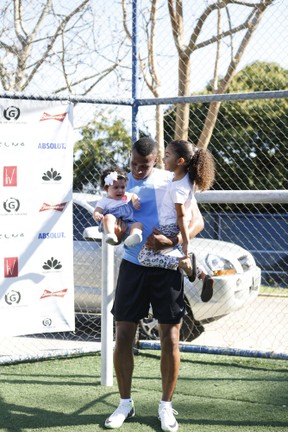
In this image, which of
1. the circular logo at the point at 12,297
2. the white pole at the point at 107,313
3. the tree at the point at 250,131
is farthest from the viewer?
the tree at the point at 250,131

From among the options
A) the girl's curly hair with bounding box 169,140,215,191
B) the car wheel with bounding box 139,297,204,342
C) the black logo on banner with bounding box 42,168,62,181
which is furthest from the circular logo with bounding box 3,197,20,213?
the car wheel with bounding box 139,297,204,342

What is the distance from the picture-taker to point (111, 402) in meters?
5.35

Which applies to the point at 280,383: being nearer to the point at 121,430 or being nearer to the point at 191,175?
the point at 121,430

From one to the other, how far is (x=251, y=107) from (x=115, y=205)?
9.90 m

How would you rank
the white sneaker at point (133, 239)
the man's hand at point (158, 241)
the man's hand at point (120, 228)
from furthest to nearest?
the man's hand at point (120, 228) → the man's hand at point (158, 241) → the white sneaker at point (133, 239)

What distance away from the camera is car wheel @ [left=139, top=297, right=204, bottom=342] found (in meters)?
7.48

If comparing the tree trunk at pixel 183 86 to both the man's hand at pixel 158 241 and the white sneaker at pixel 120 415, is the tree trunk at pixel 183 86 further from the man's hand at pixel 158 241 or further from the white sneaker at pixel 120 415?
the white sneaker at pixel 120 415

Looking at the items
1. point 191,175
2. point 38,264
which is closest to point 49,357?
point 38,264

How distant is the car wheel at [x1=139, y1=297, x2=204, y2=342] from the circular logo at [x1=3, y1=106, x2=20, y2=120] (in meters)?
2.46

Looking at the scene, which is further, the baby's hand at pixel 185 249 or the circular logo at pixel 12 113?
the circular logo at pixel 12 113

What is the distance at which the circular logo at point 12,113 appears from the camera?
5.79 metres

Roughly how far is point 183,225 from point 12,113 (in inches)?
73.4

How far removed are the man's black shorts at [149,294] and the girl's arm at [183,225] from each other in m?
0.22

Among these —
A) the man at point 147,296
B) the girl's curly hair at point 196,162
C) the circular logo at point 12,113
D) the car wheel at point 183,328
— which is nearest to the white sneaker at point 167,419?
the man at point 147,296
